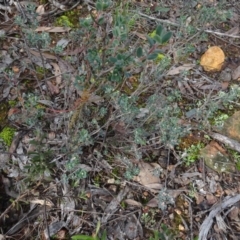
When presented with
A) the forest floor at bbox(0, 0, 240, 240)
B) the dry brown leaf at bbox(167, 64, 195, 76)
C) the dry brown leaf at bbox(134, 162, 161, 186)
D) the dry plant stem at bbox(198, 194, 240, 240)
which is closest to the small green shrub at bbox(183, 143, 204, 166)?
the forest floor at bbox(0, 0, 240, 240)

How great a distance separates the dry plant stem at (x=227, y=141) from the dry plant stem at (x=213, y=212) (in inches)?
10.9

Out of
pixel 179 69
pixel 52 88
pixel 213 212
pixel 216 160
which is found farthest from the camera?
pixel 179 69

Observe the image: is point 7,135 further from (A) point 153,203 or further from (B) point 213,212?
(B) point 213,212

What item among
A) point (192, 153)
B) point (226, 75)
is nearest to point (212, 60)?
point (226, 75)

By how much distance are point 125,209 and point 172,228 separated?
256mm

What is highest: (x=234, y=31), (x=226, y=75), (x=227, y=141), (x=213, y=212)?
(x=234, y=31)

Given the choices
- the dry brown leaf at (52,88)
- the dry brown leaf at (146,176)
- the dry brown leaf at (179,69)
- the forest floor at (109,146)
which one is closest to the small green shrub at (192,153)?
the forest floor at (109,146)

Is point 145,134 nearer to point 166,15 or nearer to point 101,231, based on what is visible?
point 101,231

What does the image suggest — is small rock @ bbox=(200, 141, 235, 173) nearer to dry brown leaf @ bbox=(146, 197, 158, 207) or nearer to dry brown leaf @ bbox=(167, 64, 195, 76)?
dry brown leaf @ bbox=(146, 197, 158, 207)

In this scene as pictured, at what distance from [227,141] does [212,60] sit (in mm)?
578

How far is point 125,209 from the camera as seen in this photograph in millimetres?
2178

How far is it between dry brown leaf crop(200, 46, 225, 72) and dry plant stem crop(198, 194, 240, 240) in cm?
85

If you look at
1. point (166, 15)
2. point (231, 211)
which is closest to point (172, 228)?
point (231, 211)

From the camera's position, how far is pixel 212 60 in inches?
106
